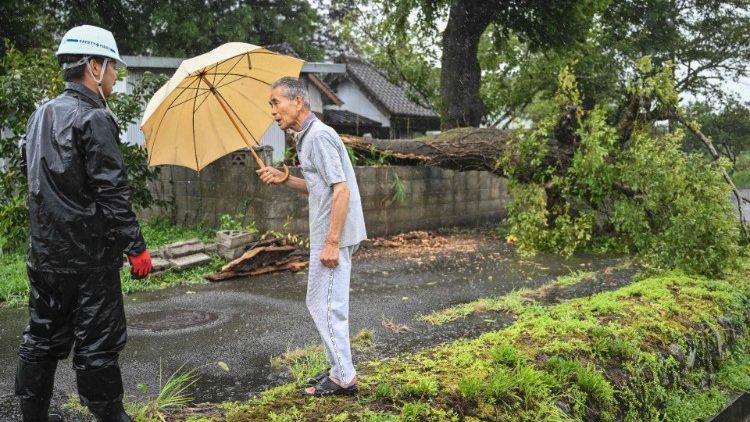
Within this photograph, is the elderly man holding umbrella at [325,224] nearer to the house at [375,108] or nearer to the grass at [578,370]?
the grass at [578,370]

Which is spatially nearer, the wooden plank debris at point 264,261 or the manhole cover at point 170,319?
the manhole cover at point 170,319

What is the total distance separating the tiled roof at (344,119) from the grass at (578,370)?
1911 centimetres

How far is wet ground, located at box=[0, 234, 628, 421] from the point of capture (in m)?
4.25

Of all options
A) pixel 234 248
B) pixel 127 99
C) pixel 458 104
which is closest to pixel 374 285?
pixel 234 248

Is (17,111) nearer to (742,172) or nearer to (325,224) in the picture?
(325,224)

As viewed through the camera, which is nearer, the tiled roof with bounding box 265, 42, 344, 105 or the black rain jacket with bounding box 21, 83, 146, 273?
the black rain jacket with bounding box 21, 83, 146, 273

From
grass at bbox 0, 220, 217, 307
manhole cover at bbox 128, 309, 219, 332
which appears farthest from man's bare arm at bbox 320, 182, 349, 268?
grass at bbox 0, 220, 217, 307

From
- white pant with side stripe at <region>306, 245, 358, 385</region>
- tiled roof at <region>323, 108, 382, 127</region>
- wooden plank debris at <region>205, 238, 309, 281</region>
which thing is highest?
tiled roof at <region>323, 108, 382, 127</region>

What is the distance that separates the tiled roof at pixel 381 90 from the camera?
1053 inches

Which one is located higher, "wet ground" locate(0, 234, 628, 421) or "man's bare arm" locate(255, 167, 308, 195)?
"man's bare arm" locate(255, 167, 308, 195)

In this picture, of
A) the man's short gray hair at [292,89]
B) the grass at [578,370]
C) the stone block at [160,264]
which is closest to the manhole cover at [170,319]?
the stone block at [160,264]

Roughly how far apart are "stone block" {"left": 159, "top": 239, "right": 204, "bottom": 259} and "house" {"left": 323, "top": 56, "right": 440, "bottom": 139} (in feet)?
56.8

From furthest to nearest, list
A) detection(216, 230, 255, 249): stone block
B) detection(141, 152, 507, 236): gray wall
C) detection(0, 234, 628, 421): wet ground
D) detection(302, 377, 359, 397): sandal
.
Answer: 1. detection(141, 152, 507, 236): gray wall
2. detection(216, 230, 255, 249): stone block
3. detection(0, 234, 628, 421): wet ground
4. detection(302, 377, 359, 397): sandal

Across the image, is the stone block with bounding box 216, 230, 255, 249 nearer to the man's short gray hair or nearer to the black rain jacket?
the man's short gray hair
